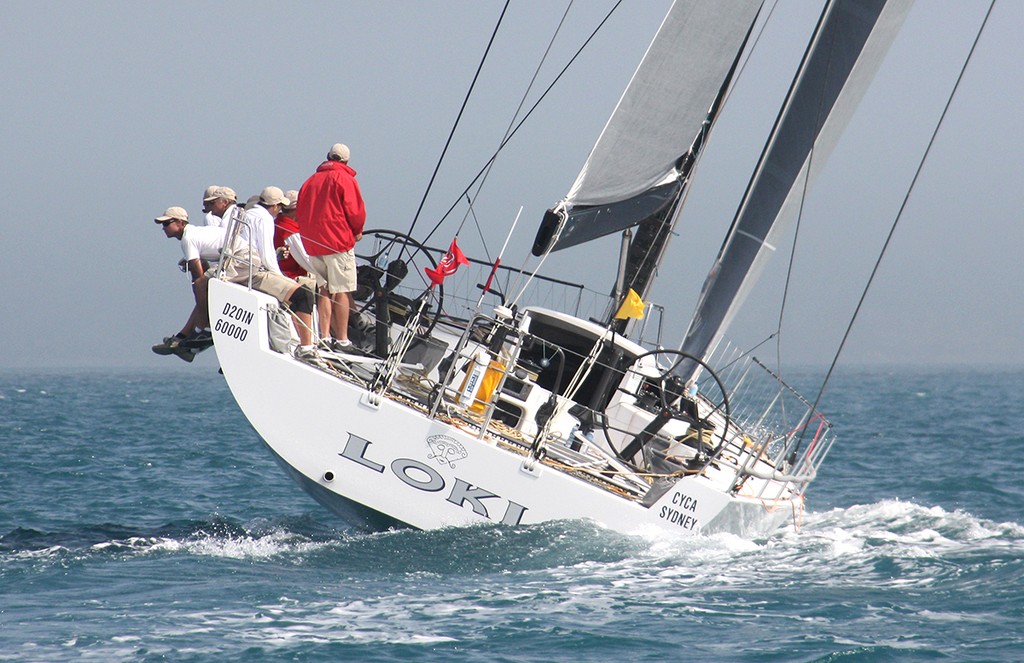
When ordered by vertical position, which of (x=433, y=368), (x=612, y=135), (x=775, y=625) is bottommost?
(x=775, y=625)

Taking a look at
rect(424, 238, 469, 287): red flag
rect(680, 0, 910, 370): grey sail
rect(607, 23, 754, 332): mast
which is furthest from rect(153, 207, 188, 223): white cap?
rect(680, 0, 910, 370): grey sail

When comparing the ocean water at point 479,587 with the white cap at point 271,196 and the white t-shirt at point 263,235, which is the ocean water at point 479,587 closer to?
the white t-shirt at point 263,235

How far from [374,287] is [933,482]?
8512mm

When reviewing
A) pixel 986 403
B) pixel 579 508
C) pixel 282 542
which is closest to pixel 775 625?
pixel 579 508

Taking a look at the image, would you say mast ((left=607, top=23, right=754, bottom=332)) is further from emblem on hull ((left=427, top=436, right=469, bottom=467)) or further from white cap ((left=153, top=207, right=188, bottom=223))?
white cap ((left=153, top=207, right=188, bottom=223))

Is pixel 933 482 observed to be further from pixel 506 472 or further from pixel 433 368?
pixel 506 472

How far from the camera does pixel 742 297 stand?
37.2 ft

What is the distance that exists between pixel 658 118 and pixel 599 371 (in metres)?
2.33

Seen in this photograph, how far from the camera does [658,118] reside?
10.4 m

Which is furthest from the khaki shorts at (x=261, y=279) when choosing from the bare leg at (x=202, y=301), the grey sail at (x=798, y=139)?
the grey sail at (x=798, y=139)

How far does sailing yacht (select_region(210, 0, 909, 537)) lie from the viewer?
830cm

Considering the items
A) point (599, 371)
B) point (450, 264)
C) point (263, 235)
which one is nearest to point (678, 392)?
point (599, 371)

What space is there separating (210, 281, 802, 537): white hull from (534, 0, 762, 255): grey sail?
8.53 ft

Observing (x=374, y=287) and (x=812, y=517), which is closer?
(x=374, y=287)
